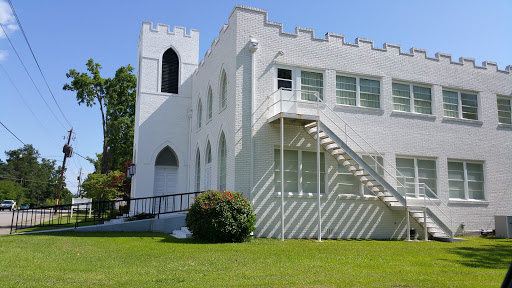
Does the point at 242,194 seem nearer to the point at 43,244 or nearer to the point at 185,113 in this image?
the point at 43,244

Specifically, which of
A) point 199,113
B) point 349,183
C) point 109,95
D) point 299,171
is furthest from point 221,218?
point 109,95

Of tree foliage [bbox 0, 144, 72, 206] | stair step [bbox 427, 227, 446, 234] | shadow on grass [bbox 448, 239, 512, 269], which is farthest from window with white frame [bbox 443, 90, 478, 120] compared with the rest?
tree foliage [bbox 0, 144, 72, 206]

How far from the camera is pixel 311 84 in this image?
1566 cm

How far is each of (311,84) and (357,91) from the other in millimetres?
1974

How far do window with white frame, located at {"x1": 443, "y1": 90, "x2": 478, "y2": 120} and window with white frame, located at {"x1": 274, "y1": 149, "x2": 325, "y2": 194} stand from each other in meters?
6.68

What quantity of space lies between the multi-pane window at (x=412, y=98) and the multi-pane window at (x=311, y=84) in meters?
3.35

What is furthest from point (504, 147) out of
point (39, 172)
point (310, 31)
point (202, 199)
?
point (39, 172)

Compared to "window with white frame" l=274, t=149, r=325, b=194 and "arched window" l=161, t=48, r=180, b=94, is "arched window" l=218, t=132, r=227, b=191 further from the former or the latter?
"arched window" l=161, t=48, r=180, b=94

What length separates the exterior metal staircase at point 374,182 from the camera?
1405 cm

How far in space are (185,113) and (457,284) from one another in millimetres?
17238

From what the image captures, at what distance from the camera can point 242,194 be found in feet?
44.6

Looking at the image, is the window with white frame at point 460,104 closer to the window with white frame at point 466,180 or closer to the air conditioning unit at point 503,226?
the window with white frame at point 466,180

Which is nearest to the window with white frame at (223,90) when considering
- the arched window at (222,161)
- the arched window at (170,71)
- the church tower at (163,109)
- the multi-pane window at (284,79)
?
the arched window at (222,161)

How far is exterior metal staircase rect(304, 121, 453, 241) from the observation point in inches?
553
